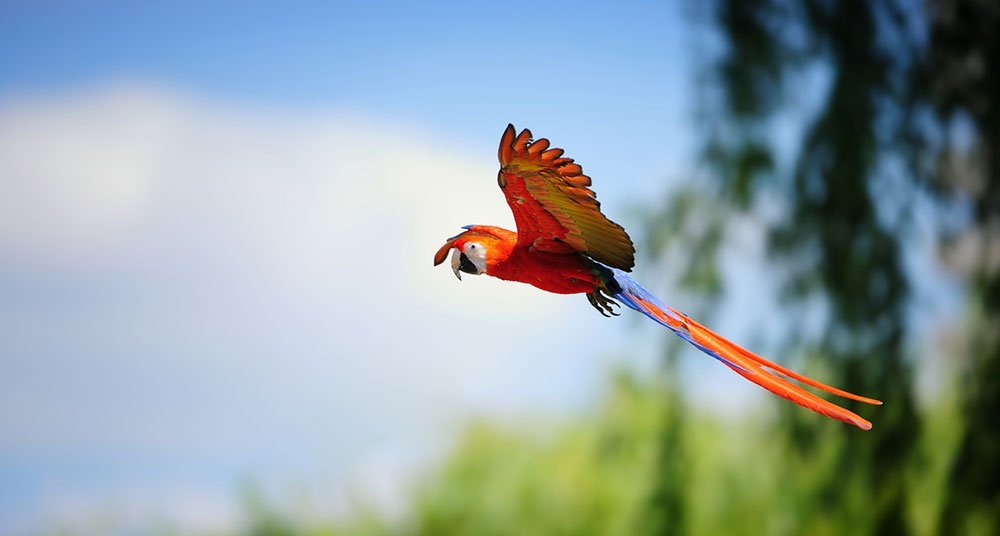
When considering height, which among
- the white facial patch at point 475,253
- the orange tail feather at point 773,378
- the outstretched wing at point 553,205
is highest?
the outstretched wing at point 553,205

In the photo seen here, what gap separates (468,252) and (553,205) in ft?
0.29

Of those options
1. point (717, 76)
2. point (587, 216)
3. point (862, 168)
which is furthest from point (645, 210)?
point (587, 216)

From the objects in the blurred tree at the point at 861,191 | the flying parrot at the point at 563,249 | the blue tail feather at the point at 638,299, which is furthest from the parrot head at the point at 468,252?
the blurred tree at the point at 861,191

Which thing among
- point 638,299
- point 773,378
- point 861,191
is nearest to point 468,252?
point 638,299

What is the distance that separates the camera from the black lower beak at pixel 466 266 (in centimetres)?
90

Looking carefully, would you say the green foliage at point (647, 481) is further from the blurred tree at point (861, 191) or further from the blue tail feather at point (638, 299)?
the blue tail feather at point (638, 299)

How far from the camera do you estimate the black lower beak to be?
895mm

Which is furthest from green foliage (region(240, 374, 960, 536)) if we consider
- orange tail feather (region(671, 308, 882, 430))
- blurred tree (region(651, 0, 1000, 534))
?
orange tail feather (region(671, 308, 882, 430))

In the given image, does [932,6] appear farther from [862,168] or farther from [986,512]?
[986,512]

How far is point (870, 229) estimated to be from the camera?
3879 mm

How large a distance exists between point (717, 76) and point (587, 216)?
329 centimetres

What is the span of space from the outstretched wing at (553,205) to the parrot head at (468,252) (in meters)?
0.03

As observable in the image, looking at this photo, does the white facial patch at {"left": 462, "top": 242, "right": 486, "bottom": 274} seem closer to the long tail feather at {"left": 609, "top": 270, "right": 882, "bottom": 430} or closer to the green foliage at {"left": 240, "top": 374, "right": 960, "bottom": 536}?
the long tail feather at {"left": 609, "top": 270, "right": 882, "bottom": 430}

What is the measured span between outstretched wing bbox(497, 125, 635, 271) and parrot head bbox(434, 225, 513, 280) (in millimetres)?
34
